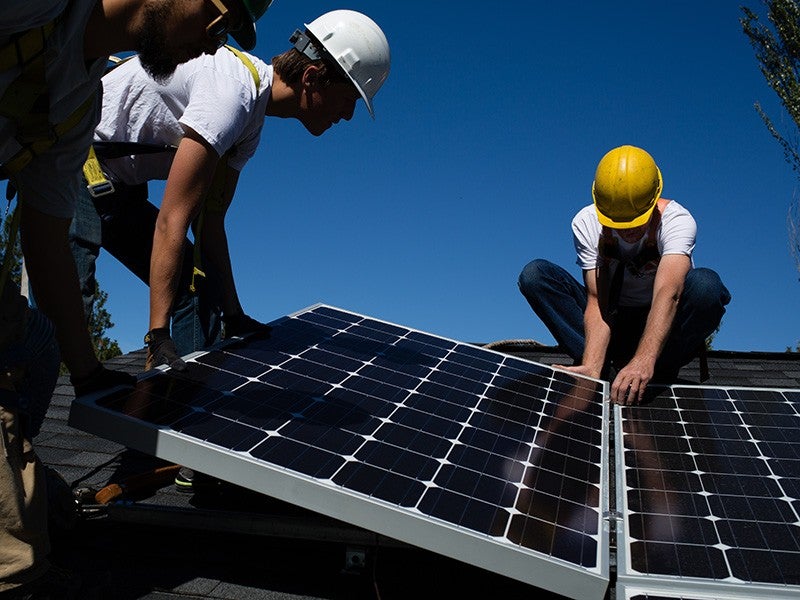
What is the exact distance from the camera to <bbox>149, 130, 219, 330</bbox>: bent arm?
3.69 meters

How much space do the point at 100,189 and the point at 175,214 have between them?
0.83 metres

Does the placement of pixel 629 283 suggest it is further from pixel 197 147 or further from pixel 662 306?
pixel 197 147

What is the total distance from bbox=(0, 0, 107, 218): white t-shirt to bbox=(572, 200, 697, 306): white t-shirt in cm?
349

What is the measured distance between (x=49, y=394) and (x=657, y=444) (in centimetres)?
247

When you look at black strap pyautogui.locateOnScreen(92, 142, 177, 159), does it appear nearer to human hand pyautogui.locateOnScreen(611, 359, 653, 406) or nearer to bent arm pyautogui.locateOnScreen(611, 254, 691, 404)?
human hand pyautogui.locateOnScreen(611, 359, 653, 406)

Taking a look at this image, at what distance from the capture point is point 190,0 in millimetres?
2875

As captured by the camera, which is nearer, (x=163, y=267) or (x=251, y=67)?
(x=163, y=267)

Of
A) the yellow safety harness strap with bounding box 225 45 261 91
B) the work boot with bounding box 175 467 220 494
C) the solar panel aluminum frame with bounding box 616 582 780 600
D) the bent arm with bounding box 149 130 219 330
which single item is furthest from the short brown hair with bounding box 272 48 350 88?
the solar panel aluminum frame with bounding box 616 582 780 600

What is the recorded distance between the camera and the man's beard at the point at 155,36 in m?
2.85

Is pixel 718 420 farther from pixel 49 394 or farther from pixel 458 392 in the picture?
pixel 49 394

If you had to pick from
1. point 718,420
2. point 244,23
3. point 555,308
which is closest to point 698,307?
point 555,308

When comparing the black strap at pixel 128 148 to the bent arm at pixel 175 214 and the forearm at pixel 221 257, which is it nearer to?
the forearm at pixel 221 257

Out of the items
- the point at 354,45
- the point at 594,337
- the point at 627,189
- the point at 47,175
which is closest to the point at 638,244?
the point at 627,189

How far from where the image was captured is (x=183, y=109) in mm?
4094
